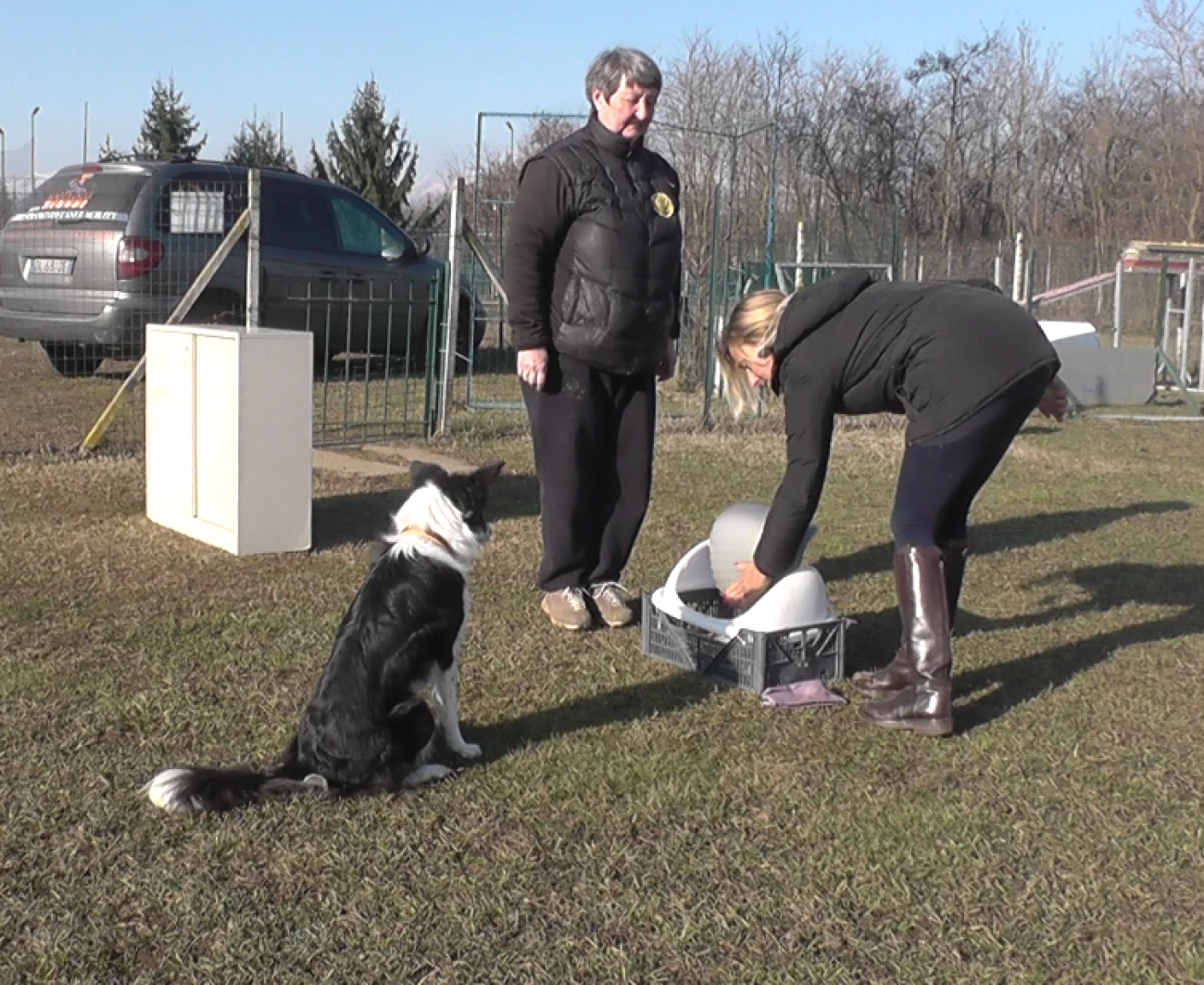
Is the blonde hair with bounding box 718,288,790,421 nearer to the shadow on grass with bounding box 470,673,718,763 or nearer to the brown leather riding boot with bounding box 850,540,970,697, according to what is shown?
the brown leather riding boot with bounding box 850,540,970,697

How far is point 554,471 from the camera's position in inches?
201

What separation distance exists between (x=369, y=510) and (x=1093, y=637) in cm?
391

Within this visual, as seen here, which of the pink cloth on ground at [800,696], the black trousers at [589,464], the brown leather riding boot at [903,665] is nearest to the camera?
the pink cloth on ground at [800,696]

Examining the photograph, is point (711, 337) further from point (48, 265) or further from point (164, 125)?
point (164, 125)

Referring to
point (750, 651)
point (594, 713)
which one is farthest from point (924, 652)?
point (594, 713)

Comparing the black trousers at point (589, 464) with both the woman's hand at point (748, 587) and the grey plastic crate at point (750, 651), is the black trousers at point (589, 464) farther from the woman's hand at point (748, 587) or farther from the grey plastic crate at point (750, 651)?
the woman's hand at point (748, 587)

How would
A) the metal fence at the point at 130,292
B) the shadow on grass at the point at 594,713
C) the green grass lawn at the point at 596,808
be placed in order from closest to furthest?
the green grass lawn at the point at 596,808, the shadow on grass at the point at 594,713, the metal fence at the point at 130,292

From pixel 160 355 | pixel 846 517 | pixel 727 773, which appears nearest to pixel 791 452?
pixel 727 773

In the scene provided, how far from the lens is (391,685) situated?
138 inches

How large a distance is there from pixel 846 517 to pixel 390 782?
451cm

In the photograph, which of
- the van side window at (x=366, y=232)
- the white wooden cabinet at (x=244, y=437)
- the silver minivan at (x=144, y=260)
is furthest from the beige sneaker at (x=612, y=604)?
the van side window at (x=366, y=232)

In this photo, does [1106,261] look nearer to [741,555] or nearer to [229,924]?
[741,555]

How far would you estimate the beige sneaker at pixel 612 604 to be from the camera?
17.2ft

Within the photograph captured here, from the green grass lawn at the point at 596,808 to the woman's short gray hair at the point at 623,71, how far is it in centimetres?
214
